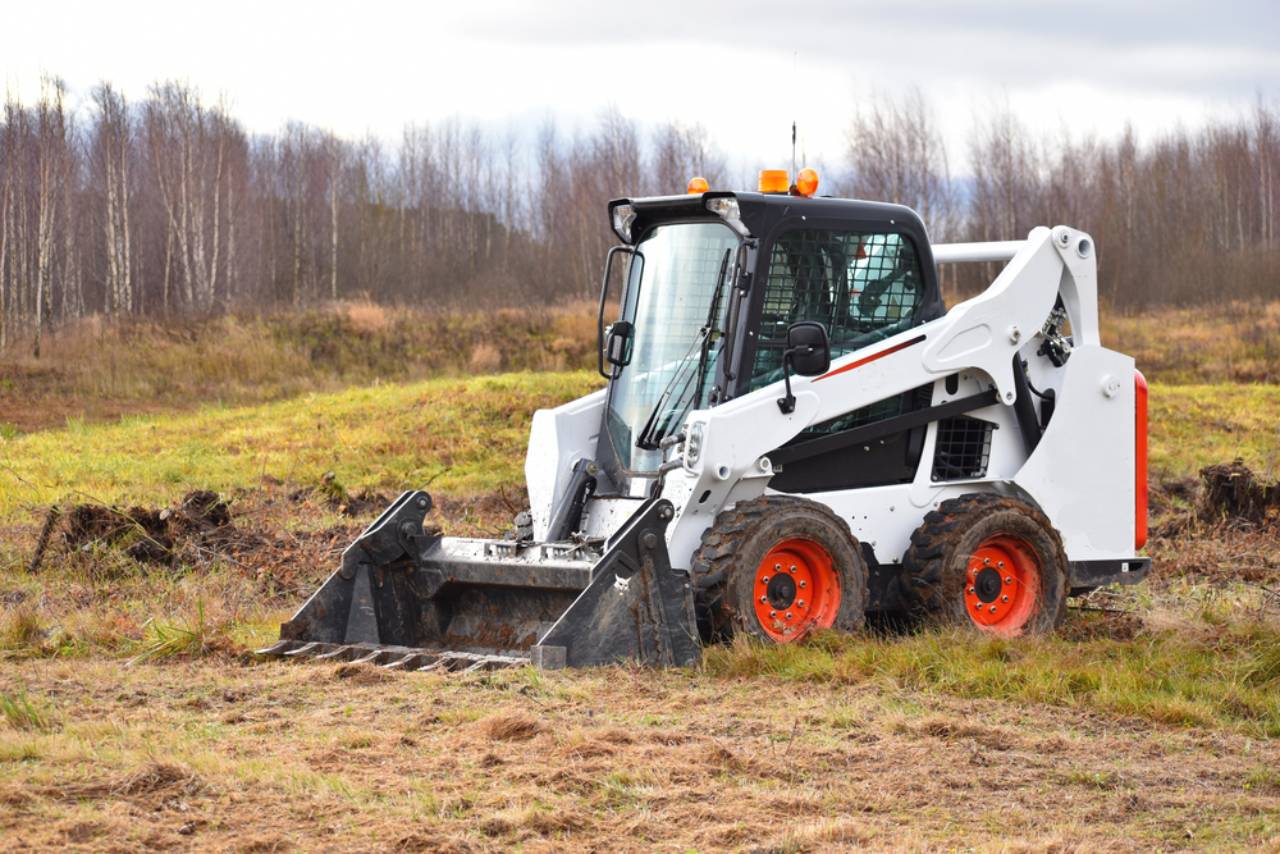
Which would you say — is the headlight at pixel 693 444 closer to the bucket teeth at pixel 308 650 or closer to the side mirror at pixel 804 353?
the side mirror at pixel 804 353

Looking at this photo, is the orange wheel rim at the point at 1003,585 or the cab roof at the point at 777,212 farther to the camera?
the orange wheel rim at the point at 1003,585

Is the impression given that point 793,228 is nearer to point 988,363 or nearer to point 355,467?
point 988,363

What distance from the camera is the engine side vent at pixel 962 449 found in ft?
29.4

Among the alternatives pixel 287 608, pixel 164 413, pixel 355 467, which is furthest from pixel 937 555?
pixel 164 413

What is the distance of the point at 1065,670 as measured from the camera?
7387 millimetres

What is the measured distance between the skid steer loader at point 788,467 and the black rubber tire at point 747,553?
1cm

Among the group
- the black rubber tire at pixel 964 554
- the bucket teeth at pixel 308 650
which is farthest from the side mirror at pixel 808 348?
the bucket teeth at pixel 308 650

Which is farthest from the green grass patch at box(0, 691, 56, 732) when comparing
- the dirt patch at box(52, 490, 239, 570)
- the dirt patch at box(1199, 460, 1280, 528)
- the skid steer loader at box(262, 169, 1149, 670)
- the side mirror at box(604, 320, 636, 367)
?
the dirt patch at box(1199, 460, 1280, 528)

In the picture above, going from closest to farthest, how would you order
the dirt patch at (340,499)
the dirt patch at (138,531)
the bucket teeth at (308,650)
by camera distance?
the bucket teeth at (308,650)
the dirt patch at (138,531)
the dirt patch at (340,499)

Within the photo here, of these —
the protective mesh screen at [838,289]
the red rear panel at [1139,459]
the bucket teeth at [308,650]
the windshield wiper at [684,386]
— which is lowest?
the bucket teeth at [308,650]

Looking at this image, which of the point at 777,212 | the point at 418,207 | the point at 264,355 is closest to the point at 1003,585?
the point at 777,212

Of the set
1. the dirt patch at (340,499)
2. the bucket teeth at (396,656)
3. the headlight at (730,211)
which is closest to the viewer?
the bucket teeth at (396,656)

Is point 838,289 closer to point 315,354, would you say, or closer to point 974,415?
point 974,415

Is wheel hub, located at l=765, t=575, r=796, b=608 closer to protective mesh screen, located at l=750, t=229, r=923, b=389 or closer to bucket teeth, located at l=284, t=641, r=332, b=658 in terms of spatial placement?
protective mesh screen, located at l=750, t=229, r=923, b=389
